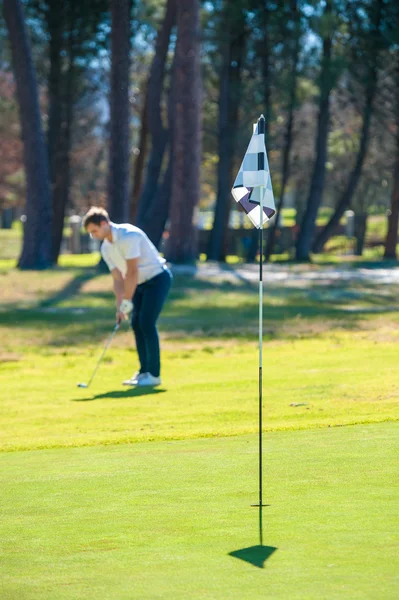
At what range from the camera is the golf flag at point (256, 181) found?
7180 millimetres

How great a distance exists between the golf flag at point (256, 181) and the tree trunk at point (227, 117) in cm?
3343

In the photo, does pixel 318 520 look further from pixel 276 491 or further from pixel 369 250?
pixel 369 250

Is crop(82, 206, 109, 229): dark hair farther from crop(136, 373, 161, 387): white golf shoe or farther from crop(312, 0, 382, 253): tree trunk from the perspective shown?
crop(312, 0, 382, 253): tree trunk

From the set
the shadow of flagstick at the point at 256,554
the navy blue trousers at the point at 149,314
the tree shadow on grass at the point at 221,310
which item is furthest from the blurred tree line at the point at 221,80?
the shadow of flagstick at the point at 256,554

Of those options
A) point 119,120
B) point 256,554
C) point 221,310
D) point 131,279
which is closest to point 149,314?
point 131,279

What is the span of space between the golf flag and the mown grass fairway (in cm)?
157

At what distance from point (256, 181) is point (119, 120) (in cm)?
2467

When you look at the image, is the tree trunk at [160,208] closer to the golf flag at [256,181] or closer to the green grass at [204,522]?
the green grass at [204,522]

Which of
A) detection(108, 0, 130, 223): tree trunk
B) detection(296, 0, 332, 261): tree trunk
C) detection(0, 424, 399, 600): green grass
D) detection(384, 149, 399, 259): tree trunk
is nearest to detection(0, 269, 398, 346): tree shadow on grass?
→ detection(108, 0, 130, 223): tree trunk

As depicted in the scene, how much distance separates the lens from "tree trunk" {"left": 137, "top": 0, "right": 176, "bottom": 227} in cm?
3888

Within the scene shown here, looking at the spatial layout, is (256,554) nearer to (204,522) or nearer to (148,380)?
(204,522)

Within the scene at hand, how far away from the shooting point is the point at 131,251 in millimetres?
12180

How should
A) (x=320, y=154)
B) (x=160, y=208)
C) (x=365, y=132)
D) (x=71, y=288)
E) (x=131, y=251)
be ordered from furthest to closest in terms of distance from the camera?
1. (x=365, y=132)
2. (x=320, y=154)
3. (x=160, y=208)
4. (x=71, y=288)
5. (x=131, y=251)

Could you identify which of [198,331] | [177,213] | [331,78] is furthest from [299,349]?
[331,78]
